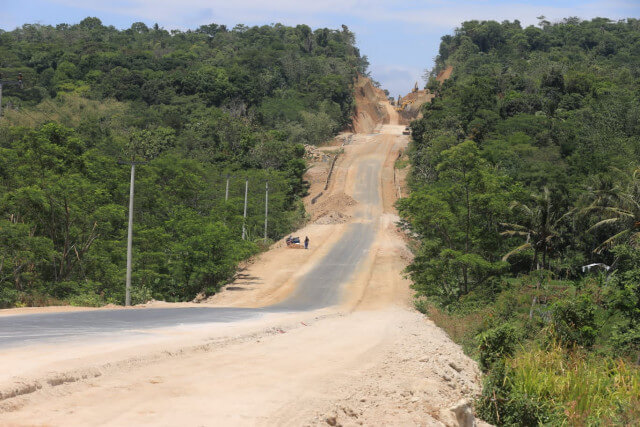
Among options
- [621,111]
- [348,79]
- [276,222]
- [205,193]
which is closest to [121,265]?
[205,193]

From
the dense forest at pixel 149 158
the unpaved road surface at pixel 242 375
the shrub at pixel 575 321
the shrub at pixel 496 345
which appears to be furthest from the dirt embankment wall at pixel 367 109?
the shrub at pixel 496 345

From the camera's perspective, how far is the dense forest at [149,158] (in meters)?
41.8

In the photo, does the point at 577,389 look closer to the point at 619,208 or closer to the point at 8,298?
the point at 8,298

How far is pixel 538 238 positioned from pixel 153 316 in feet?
90.6

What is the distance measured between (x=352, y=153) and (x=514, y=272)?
197 ft

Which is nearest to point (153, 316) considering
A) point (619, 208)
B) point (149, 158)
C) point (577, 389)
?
point (577, 389)

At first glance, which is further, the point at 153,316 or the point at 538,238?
the point at 538,238

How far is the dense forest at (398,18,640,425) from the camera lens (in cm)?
1505

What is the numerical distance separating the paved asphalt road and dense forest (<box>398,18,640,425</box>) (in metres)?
6.61

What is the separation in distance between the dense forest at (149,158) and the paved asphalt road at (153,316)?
615 centimetres

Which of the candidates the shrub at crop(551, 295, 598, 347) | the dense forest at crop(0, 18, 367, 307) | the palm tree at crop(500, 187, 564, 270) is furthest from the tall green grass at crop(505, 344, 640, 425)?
the palm tree at crop(500, 187, 564, 270)

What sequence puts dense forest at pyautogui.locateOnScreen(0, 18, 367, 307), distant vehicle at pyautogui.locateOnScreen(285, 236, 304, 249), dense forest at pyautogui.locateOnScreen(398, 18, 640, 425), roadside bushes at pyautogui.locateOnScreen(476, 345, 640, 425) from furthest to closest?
1. distant vehicle at pyautogui.locateOnScreen(285, 236, 304, 249)
2. dense forest at pyautogui.locateOnScreen(0, 18, 367, 307)
3. dense forest at pyautogui.locateOnScreen(398, 18, 640, 425)
4. roadside bushes at pyautogui.locateOnScreen(476, 345, 640, 425)

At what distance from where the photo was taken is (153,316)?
2384cm

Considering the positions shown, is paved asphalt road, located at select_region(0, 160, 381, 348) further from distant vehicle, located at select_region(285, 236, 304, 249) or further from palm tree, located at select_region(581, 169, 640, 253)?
palm tree, located at select_region(581, 169, 640, 253)
